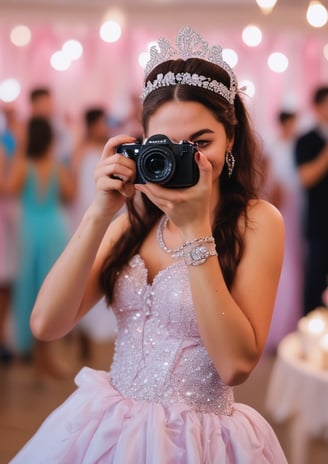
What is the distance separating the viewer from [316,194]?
4.77m

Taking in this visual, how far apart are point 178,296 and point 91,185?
11.4 ft

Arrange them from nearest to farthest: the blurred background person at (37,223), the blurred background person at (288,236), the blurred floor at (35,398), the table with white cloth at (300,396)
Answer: the table with white cloth at (300,396), the blurred floor at (35,398), the blurred background person at (37,223), the blurred background person at (288,236)

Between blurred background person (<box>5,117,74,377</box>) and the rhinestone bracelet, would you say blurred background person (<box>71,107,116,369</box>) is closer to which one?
blurred background person (<box>5,117,74,377</box>)

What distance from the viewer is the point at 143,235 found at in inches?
60.9

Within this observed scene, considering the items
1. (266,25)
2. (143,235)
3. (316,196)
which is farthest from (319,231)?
(143,235)

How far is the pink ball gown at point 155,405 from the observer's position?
4.39 ft

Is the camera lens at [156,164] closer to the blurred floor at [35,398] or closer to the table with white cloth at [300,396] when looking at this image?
the table with white cloth at [300,396]

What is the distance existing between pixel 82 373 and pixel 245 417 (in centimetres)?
34

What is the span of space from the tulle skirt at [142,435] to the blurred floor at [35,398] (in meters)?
1.63

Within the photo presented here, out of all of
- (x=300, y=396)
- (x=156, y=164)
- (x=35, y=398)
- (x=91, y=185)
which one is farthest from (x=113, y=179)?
(x=91, y=185)

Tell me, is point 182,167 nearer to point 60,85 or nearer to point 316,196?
point 316,196

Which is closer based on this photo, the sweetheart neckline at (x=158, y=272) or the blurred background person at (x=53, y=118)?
the sweetheart neckline at (x=158, y=272)

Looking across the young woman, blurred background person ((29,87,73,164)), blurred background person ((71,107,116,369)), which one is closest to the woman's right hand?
the young woman

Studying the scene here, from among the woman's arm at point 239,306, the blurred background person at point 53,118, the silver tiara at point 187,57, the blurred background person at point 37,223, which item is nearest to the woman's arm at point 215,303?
the woman's arm at point 239,306
